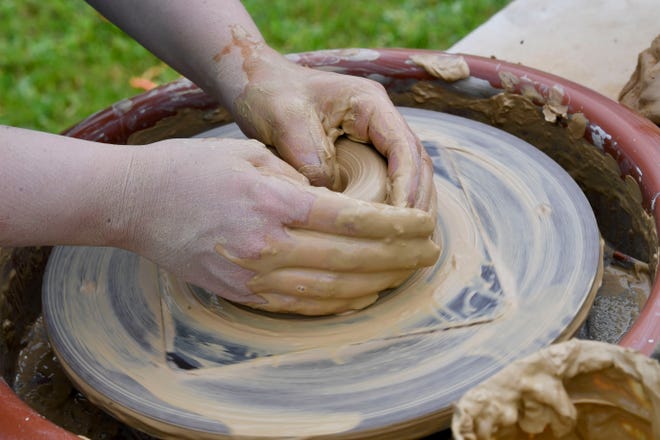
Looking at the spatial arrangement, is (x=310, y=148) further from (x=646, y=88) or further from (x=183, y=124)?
(x=646, y=88)

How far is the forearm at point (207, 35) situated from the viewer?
1.60 metres

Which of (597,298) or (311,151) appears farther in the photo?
(597,298)

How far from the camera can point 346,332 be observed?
4.27 ft

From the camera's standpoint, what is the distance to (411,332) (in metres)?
1.29

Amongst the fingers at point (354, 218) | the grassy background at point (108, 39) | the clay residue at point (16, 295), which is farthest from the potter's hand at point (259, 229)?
the grassy background at point (108, 39)

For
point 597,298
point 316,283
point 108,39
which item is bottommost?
Result: point 108,39

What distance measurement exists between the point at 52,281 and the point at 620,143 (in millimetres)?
1115

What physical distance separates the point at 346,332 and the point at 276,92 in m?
0.48

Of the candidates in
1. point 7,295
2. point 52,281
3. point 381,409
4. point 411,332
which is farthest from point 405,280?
point 7,295

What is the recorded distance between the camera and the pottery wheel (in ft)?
3.91

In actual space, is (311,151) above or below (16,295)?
above

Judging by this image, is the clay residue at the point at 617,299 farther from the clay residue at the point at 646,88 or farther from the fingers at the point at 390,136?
the fingers at the point at 390,136

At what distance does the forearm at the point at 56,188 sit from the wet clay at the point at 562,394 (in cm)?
65

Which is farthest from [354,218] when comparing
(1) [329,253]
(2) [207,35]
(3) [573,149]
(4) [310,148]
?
(3) [573,149]
